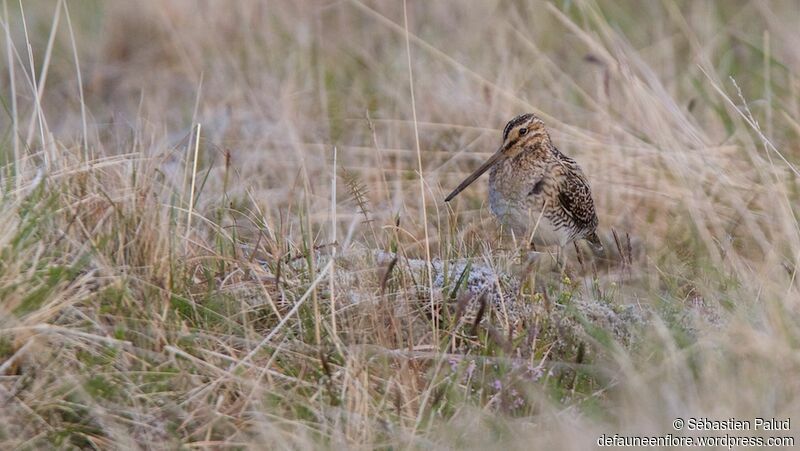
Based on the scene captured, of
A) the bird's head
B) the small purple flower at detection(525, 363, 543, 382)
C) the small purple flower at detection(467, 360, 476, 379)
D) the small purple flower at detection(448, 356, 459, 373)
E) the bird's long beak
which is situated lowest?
the small purple flower at detection(467, 360, 476, 379)

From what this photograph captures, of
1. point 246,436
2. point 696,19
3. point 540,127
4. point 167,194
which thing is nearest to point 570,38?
point 696,19

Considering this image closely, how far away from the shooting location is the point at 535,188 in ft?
17.6

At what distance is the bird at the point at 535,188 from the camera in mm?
5320

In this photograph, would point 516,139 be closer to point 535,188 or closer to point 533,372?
point 535,188

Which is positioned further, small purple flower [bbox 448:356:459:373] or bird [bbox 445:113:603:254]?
bird [bbox 445:113:603:254]

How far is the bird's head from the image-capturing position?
538 centimetres

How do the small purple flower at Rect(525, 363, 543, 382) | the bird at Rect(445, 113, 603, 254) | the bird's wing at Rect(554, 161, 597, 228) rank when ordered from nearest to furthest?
the small purple flower at Rect(525, 363, 543, 382) < the bird at Rect(445, 113, 603, 254) < the bird's wing at Rect(554, 161, 597, 228)

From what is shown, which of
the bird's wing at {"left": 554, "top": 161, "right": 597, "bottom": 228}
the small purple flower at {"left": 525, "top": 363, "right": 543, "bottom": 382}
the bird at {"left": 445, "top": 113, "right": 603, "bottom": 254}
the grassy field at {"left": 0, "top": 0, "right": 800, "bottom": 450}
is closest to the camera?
the grassy field at {"left": 0, "top": 0, "right": 800, "bottom": 450}

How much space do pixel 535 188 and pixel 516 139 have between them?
0.23m

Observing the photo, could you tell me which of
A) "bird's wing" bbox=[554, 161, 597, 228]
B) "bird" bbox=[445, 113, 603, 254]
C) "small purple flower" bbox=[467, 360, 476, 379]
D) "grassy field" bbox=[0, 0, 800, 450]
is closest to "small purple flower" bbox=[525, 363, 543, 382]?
"grassy field" bbox=[0, 0, 800, 450]

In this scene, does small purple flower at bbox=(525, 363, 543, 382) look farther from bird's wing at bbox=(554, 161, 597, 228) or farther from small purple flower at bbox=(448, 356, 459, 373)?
bird's wing at bbox=(554, 161, 597, 228)

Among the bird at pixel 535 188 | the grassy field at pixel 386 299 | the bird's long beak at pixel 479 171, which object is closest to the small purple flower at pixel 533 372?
the grassy field at pixel 386 299

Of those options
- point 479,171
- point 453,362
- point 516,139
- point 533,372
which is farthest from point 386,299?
point 516,139

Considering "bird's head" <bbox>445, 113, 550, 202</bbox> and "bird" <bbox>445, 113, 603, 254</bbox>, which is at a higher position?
"bird's head" <bbox>445, 113, 550, 202</bbox>
